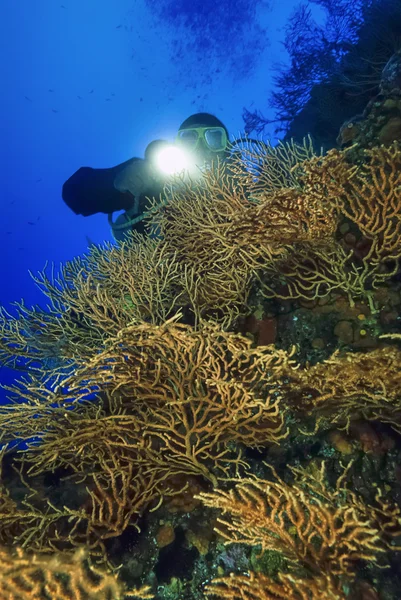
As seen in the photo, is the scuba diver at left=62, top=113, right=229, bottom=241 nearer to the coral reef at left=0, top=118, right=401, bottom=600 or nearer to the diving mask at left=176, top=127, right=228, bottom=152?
the diving mask at left=176, top=127, right=228, bottom=152

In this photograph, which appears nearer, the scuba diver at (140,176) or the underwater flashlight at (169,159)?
the underwater flashlight at (169,159)

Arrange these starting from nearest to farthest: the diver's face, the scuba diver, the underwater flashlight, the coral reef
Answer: the coral reef
the underwater flashlight
the scuba diver
the diver's face

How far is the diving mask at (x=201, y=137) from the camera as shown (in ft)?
30.3

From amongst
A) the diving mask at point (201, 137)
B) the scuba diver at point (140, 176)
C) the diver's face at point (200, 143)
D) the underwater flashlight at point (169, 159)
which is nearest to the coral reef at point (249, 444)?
the underwater flashlight at point (169, 159)

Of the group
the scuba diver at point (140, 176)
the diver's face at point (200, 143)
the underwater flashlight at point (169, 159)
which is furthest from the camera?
the diver's face at point (200, 143)

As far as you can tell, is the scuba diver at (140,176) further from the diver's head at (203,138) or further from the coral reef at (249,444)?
the coral reef at (249,444)

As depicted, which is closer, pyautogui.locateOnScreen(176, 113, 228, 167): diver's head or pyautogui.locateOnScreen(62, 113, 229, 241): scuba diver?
pyautogui.locateOnScreen(62, 113, 229, 241): scuba diver

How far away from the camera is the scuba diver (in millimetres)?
8664

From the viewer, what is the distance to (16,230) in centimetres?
11381

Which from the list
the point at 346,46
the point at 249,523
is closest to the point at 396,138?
Result: the point at 249,523

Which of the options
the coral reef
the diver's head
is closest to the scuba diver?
the diver's head

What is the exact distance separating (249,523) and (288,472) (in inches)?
45.9

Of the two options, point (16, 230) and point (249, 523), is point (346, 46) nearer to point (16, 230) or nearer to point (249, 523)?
point (249, 523)

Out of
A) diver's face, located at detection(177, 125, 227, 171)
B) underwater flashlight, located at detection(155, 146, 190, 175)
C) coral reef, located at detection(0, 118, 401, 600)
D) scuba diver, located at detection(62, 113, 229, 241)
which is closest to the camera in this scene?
coral reef, located at detection(0, 118, 401, 600)
